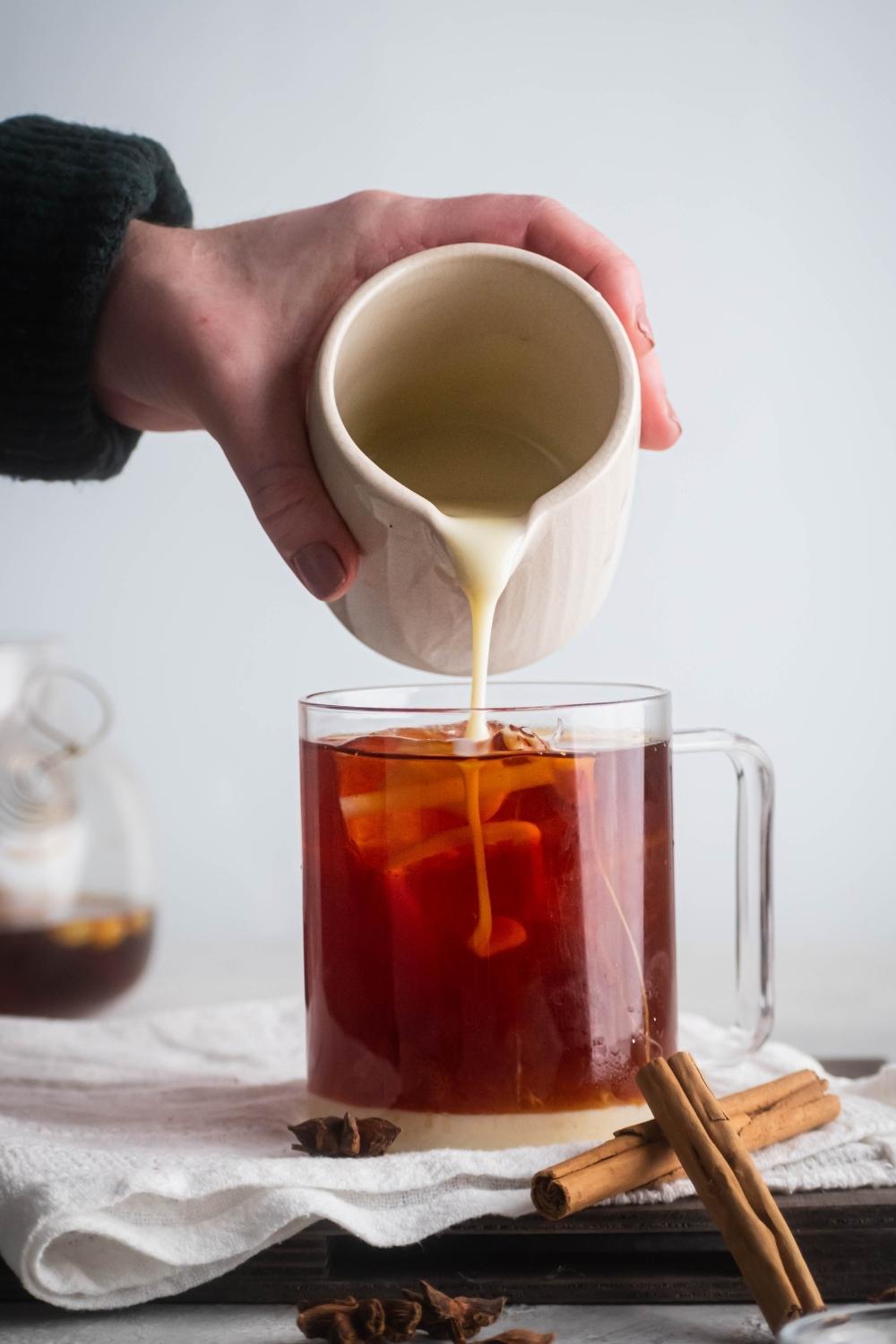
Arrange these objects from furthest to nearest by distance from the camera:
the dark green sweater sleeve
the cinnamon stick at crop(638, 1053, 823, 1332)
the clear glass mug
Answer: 1. the dark green sweater sleeve
2. the clear glass mug
3. the cinnamon stick at crop(638, 1053, 823, 1332)

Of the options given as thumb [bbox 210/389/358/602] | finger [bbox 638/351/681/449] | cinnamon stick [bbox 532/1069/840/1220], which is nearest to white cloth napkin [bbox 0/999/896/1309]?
cinnamon stick [bbox 532/1069/840/1220]

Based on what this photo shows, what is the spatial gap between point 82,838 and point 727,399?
4.06ft

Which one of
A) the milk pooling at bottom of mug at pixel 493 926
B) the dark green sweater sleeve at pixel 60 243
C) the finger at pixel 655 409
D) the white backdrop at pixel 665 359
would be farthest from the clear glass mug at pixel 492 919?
the white backdrop at pixel 665 359

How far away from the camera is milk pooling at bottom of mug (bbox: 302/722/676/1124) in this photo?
3.99 ft

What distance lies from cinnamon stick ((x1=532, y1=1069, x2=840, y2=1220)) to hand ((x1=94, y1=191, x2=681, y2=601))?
1.57 ft

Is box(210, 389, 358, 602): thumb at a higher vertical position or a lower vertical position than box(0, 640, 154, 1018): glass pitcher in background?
higher

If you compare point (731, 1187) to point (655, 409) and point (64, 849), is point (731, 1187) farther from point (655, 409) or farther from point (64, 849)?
point (64, 849)

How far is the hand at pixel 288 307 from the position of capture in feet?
4.21

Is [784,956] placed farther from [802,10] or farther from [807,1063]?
[802,10]

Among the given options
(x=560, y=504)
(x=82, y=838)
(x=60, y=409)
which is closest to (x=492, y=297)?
(x=560, y=504)

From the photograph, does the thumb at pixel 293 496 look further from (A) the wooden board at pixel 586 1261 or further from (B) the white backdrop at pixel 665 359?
(B) the white backdrop at pixel 665 359

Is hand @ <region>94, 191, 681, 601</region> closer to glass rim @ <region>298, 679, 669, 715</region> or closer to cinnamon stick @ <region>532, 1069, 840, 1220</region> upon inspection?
glass rim @ <region>298, 679, 669, 715</region>

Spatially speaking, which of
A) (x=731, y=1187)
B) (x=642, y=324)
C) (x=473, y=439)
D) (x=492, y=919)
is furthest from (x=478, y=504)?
(x=731, y=1187)

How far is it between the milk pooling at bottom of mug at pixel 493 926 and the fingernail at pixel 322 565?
0.13 m
